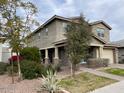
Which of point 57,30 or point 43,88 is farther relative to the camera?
point 57,30

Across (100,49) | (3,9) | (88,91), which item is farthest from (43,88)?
(100,49)

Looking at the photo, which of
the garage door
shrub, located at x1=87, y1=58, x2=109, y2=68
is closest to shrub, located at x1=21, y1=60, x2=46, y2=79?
shrub, located at x1=87, y1=58, x2=109, y2=68

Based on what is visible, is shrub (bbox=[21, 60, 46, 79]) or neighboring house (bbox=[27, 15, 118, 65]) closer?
shrub (bbox=[21, 60, 46, 79])

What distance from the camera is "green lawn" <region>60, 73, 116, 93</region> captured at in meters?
12.6

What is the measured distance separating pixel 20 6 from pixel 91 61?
10.8 m

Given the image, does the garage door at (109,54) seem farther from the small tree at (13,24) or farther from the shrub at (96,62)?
the small tree at (13,24)

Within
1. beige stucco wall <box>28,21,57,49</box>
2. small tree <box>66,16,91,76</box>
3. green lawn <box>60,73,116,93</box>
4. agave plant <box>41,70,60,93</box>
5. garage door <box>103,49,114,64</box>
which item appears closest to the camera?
agave plant <box>41,70,60,93</box>

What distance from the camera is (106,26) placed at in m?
33.1

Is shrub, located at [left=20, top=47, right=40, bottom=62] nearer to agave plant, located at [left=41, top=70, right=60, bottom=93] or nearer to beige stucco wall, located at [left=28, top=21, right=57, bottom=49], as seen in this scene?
beige stucco wall, located at [left=28, top=21, right=57, bottom=49]

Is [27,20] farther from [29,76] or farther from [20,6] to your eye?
[29,76]

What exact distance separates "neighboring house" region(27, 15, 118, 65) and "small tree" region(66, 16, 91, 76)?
5333mm

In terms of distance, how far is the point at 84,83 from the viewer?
14250mm

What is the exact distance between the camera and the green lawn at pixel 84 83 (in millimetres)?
12613

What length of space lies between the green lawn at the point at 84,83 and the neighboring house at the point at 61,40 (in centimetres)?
788
